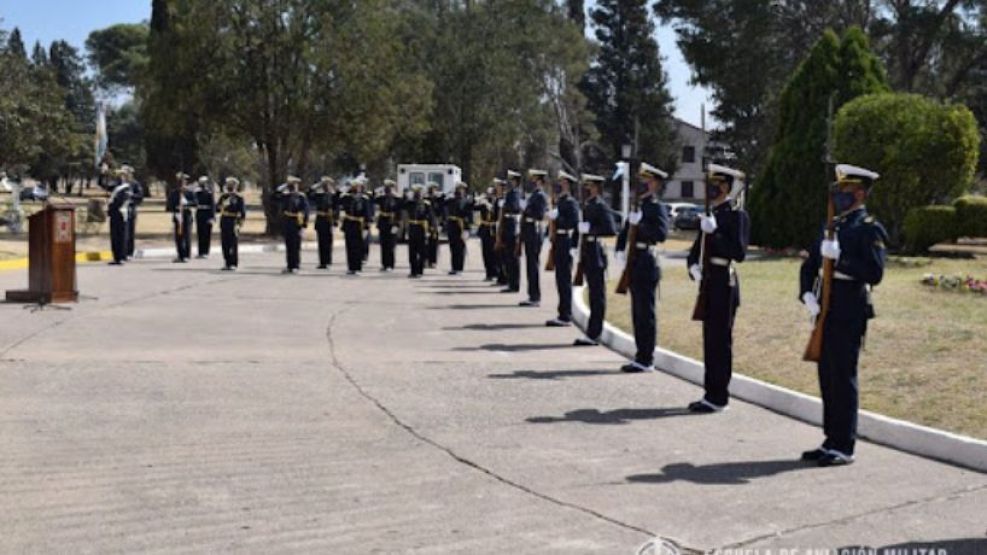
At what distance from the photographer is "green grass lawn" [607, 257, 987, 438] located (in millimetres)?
8922

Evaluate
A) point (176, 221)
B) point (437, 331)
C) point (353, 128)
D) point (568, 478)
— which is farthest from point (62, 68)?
point (568, 478)

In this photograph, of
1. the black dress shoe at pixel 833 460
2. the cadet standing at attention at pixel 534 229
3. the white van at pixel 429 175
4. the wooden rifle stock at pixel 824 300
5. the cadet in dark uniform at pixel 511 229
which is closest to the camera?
the black dress shoe at pixel 833 460

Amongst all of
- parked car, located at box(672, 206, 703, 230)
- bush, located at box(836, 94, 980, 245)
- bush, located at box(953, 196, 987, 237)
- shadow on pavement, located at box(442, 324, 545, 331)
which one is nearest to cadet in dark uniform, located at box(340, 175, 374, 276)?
shadow on pavement, located at box(442, 324, 545, 331)

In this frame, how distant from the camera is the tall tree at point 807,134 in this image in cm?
2788

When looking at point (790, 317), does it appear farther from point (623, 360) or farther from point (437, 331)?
point (437, 331)

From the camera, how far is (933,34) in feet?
Answer: 142

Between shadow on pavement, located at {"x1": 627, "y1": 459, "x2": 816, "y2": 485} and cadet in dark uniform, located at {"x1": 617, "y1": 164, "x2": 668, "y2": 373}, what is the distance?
11.8 ft

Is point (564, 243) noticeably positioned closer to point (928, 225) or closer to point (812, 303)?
point (812, 303)

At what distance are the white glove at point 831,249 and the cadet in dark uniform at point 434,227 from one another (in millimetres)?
16360

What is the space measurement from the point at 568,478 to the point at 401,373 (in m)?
4.01

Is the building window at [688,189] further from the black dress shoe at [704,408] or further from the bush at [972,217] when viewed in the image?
the black dress shoe at [704,408]

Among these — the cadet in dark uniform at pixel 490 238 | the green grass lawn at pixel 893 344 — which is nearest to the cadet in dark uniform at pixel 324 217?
the cadet in dark uniform at pixel 490 238

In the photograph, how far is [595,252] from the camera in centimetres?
1330

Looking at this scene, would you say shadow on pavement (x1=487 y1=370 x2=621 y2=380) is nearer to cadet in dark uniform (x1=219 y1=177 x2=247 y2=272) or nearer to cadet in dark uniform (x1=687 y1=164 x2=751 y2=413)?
cadet in dark uniform (x1=687 y1=164 x2=751 y2=413)
